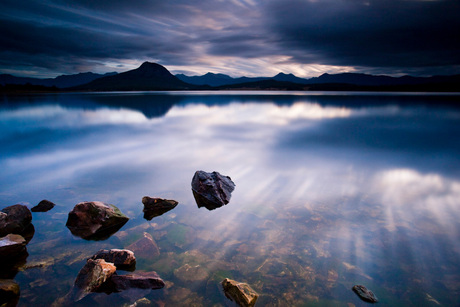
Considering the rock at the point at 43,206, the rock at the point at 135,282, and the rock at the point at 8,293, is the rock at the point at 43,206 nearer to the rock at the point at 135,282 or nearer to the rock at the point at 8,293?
the rock at the point at 8,293

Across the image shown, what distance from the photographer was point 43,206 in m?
7.87

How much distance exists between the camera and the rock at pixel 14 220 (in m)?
6.16

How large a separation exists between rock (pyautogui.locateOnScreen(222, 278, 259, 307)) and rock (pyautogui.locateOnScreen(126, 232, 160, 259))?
Answer: 2229 mm

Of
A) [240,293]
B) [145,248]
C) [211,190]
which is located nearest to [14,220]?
[145,248]

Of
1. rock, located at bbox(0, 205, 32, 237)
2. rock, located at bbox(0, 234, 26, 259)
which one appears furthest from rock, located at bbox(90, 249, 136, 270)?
rock, located at bbox(0, 205, 32, 237)

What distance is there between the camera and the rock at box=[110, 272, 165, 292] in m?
4.61

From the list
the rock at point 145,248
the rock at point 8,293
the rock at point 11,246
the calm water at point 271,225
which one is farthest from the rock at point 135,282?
the rock at point 11,246

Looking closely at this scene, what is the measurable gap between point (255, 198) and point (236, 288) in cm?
439

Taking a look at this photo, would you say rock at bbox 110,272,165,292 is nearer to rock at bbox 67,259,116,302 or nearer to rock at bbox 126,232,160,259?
rock at bbox 67,259,116,302

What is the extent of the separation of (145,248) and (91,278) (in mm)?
1422

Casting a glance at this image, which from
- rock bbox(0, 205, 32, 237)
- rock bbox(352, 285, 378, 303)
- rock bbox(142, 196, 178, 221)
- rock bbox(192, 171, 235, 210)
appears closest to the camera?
rock bbox(352, 285, 378, 303)

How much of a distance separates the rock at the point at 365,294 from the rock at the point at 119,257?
4990mm

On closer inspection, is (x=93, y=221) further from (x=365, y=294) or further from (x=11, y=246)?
(x=365, y=294)

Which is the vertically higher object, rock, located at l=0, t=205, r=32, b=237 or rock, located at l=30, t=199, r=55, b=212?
rock, located at l=0, t=205, r=32, b=237
